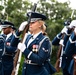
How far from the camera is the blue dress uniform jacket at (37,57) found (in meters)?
7.27

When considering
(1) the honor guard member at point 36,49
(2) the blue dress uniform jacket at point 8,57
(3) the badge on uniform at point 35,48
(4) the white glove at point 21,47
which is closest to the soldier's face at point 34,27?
(1) the honor guard member at point 36,49

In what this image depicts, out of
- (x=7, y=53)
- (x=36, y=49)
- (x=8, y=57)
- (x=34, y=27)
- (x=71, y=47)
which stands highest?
(x=34, y=27)

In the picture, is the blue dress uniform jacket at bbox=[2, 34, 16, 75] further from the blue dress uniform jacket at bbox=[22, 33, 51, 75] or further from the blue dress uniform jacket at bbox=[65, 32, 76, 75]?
the blue dress uniform jacket at bbox=[22, 33, 51, 75]

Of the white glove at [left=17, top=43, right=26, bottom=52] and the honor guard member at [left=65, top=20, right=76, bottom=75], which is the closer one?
the white glove at [left=17, top=43, right=26, bottom=52]

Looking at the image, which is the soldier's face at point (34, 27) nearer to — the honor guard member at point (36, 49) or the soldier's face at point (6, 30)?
the honor guard member at point (36, 49)

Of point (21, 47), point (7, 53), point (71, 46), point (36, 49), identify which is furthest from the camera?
point (7, 53)

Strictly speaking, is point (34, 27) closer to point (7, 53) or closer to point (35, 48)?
point (35, 48)

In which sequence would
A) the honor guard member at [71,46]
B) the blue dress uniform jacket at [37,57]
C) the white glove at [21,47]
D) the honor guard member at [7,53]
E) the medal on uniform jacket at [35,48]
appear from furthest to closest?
the honor guard member at [7,53] < the honor guard member at [71,46] < the medal on uniform jacket at [35,48] < the blue dress uniform jacket at [37,57] < the white glove at [21,47]

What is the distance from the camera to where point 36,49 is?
24.3 ft

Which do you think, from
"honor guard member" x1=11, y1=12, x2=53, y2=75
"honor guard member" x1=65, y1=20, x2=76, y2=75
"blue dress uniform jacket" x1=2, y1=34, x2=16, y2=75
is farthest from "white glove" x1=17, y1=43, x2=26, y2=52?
"blue dress uniform jacket" x1=2, y1=34, x2=16, y2=75

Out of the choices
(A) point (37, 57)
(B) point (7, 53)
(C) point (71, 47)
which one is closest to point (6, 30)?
(B) point (7, 53)

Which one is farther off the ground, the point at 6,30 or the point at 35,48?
the point at 35,48

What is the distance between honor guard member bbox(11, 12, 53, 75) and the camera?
7.27 metres

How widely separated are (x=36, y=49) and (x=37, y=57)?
19 centimetres
